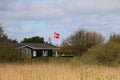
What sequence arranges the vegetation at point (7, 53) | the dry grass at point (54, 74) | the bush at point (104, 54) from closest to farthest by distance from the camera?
1. the dry grass at point (54, 74)
2. the bush at point (104, 54)
3. the vegetation at point (7, 53)

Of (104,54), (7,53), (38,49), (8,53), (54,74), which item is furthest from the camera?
(38,49)

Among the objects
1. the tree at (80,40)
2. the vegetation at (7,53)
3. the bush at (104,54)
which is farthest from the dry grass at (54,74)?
the tree at (80,40)

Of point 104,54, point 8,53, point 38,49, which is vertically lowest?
point 104,54

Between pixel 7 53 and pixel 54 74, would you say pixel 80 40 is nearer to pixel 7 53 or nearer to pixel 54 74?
pixel 7 53

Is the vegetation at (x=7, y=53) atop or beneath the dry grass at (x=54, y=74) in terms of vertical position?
atop

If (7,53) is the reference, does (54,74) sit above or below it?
below

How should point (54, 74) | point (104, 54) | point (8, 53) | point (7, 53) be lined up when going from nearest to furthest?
point (54, 74) < point (104, 54) < point (7, 53) < point (8, 53)

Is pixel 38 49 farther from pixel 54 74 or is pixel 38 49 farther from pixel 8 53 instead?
pixel 54 74

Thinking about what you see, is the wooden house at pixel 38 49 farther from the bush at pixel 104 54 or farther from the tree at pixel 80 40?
the bush at pixel 104 54

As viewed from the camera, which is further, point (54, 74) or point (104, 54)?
point (104, 54)

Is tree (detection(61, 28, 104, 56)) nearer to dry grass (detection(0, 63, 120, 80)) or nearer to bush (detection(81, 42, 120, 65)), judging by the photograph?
bush (detection(81, 42, 120, 65))

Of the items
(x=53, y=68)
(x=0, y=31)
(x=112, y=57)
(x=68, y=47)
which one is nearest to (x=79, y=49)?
(x=68, y=47)

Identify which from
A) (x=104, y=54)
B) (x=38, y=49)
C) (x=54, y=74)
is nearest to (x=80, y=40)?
(x=38, y=49)

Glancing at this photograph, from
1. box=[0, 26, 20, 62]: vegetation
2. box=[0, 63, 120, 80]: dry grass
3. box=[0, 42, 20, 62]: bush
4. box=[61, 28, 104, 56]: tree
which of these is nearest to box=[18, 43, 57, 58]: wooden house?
box=[61, 28, 104, 56]: tree
